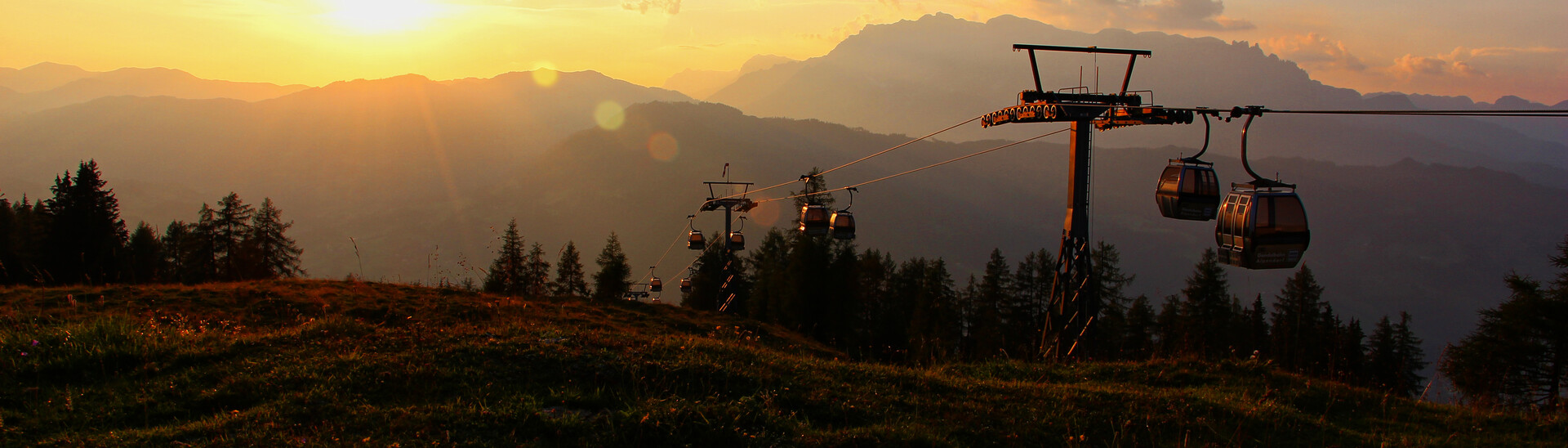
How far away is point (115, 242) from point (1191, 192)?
49.2 meters

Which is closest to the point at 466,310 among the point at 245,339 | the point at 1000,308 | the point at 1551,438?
the point at 245,339

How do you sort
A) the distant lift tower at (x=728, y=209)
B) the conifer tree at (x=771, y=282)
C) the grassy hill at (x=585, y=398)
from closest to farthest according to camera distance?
the grassy hill at (x=585, y=398), the distant lift tower at (x=728, y=209), the conifer tree at (x=771, y=282)

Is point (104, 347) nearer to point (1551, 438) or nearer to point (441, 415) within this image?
point (441, 415)

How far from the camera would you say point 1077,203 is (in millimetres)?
14758

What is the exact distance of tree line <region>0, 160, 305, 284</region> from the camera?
37312 mm

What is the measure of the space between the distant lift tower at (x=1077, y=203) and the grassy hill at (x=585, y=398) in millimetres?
4753

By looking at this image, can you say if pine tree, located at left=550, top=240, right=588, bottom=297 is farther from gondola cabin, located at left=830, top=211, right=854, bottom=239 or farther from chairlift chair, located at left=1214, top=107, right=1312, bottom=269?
chairlift chair, located at left=1214, top=107, right=1312, bottom=269

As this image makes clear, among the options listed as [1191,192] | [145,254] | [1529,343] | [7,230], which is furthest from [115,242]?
[1529,343]

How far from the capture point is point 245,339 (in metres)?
7.87

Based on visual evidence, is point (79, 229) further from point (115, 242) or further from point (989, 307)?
point (989, 307)

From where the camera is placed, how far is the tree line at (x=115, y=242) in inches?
1469

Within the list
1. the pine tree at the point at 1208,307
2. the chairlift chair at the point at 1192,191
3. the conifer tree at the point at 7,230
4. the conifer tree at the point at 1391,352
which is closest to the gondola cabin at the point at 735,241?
the chairlift chair at the point at 1192,191

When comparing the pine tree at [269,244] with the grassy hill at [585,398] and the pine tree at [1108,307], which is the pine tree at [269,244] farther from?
the pine tree at [1108,307]

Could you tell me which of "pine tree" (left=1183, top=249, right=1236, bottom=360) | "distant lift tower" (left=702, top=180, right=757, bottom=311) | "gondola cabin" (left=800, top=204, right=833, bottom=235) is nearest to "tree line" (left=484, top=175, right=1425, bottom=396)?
"pine tree" (left=1183, top=249, right=1236, bottom=360)
